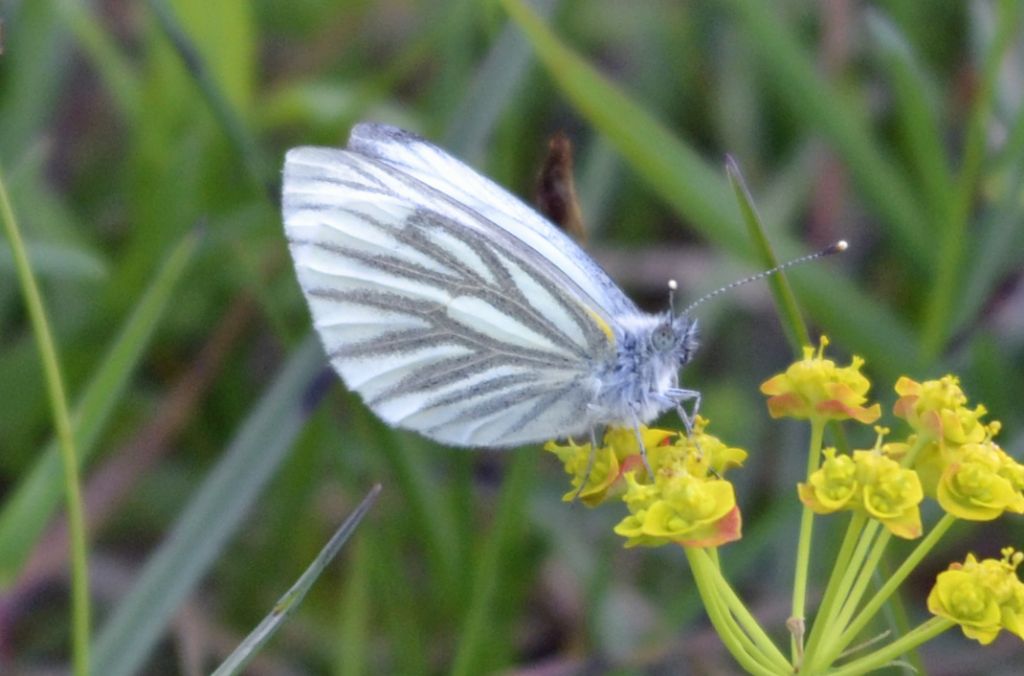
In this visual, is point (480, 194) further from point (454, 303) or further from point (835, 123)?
point (835, 123)

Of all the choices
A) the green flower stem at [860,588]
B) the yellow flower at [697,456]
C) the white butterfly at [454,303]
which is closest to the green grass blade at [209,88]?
the white butterfly at [454,303]

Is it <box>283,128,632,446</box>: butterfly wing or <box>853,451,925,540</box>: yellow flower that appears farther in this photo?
<box>283,128,632,446</box>: butterfly wing

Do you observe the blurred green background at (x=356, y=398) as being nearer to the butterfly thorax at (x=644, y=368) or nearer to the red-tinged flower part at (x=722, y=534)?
the butterfly thorax at (x=644, y=368)

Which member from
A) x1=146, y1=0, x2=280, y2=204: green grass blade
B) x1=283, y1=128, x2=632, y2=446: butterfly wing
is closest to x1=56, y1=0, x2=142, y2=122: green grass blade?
x1=146, y1=0, x2=280, y2=204: green grass blade

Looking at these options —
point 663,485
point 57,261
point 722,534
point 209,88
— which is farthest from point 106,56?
point 722,534

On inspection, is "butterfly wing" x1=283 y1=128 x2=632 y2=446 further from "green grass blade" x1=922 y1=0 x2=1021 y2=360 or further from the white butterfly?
"green grass blade" x1=922 y1=0 x2=1021 y2=360
